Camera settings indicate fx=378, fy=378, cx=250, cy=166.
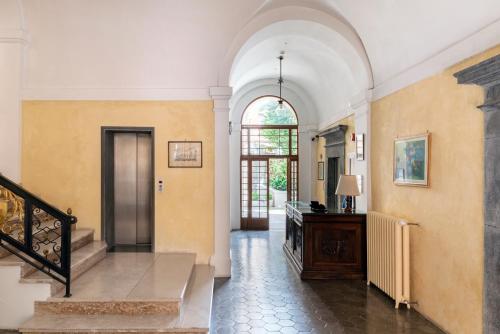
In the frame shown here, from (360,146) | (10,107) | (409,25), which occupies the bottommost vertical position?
(360,146)

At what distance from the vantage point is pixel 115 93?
589 cm

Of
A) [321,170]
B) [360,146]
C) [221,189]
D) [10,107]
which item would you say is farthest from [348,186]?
[10,107]

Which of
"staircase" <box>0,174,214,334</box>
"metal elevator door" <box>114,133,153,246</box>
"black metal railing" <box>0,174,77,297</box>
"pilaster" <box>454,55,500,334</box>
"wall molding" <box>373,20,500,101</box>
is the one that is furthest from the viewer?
"metal elevator door" <box>114,133,153,246</box>

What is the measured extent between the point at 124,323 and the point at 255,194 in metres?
7.58

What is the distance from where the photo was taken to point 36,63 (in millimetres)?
5809

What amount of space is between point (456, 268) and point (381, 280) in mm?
1407

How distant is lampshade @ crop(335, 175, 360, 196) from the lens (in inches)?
229

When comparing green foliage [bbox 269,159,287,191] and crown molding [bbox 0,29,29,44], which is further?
green foliage [bbox 269,159,287,191]

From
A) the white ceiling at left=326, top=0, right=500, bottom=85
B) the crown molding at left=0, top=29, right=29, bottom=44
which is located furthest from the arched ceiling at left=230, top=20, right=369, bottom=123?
the crown molding at left=0, top=29, right=29, bottom=44

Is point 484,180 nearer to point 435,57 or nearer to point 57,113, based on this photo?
point 435,57

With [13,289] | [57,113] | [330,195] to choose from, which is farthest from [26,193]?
[330,195]

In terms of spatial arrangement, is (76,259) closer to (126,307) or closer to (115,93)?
(126,307)

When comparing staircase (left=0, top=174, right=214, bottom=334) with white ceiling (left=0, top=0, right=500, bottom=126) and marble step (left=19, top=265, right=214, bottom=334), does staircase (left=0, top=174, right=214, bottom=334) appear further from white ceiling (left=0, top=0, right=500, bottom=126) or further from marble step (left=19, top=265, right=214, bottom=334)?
white ceiling (left=0, top=0, right=500, bottom=126)

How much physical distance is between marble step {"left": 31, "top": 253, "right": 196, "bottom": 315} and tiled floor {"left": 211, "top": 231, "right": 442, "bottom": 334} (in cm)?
57
